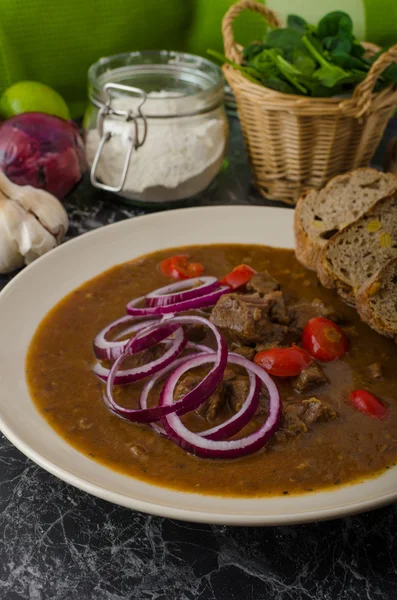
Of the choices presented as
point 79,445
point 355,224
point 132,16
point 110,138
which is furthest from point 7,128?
point 79,445

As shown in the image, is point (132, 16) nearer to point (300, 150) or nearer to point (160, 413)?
point (300, 150)

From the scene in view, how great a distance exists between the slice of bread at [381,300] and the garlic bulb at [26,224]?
1.86m

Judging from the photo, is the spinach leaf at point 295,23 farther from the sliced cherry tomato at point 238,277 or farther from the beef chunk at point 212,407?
the beef chunk at point 212,407

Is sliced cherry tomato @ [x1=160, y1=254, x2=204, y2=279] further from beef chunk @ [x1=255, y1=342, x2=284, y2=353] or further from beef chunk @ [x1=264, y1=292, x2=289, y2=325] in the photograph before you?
Result: beef chunk @ [x1=255, y1=342, x2=284, y2=353]

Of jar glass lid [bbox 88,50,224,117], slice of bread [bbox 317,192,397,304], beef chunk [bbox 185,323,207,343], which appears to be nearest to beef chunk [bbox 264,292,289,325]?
beef chunk [bbox 185,323,207,343]

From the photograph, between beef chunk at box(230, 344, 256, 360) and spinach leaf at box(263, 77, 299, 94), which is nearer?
beef chunk at box(230, 344, 256, 360)

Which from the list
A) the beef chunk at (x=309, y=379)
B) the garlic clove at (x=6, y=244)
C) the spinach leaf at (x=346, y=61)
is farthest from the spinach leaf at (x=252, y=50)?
the beef chunk at (x=309, y=379)

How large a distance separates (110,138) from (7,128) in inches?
26.1

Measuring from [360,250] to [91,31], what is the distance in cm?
294

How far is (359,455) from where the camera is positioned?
2895 millimetres

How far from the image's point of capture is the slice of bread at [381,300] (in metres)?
3.61

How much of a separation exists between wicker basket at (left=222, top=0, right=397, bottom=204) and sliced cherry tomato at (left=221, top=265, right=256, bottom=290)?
1.12 meters

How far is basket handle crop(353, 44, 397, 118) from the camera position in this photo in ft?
14.0

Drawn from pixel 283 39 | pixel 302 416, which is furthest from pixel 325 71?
pixel 302 416
